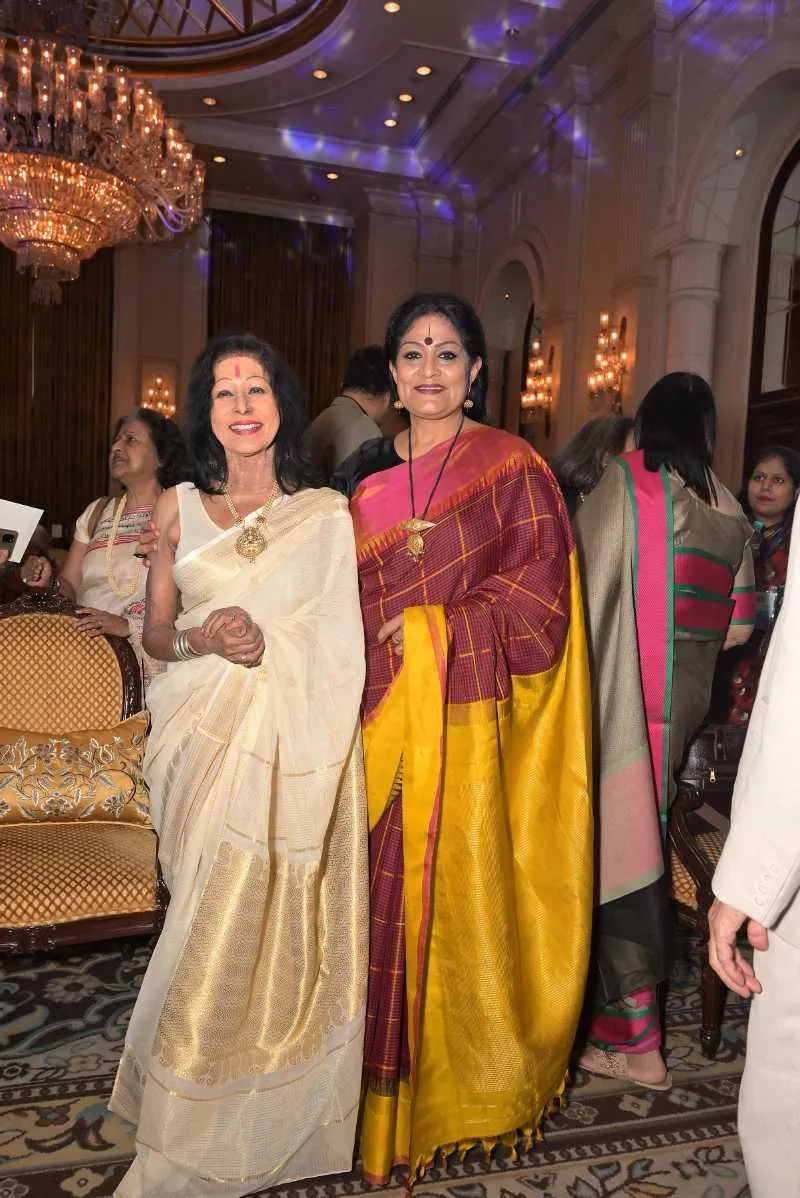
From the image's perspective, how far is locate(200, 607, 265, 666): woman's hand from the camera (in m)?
1.83

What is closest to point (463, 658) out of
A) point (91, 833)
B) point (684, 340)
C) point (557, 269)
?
point (91, 833)

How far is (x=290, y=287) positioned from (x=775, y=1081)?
10658 mm

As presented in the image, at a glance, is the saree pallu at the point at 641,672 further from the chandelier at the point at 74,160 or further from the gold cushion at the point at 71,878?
the chandelier at the point at 74,160

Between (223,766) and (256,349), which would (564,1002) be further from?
(256,349)

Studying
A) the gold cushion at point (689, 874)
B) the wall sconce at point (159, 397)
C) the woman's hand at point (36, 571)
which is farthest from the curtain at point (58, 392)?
the gold cushion at point (689, 874)

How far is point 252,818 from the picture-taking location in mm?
1826

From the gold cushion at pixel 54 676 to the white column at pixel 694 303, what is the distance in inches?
187

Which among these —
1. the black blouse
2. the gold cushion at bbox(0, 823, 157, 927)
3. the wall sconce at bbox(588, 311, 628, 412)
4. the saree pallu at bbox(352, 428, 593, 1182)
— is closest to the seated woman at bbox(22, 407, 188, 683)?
the gold cushion at bbox(0, 823, 157, 927)

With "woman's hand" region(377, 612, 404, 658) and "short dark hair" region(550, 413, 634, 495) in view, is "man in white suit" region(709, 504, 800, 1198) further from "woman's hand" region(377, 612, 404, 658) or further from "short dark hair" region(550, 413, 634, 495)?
"short dark hair" region(550, 413, 634, 495)

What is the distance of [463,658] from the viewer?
6.39 ft

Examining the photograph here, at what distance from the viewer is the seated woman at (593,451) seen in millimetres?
3201

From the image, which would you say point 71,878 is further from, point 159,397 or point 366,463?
point 159,397

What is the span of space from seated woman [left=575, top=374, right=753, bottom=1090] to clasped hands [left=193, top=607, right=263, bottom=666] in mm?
936

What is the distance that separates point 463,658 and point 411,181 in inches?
359
